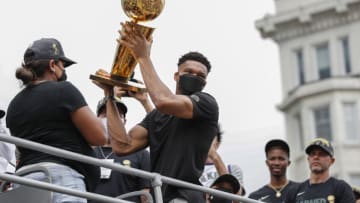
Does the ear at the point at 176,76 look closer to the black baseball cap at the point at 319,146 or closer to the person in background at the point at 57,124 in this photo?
the person in background at the point at 57,124

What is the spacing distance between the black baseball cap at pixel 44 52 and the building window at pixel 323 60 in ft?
173

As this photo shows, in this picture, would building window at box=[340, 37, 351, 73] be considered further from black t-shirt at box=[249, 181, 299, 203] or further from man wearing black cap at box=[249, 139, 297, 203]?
black t-shirt at box=[249, 181, 299, 203]

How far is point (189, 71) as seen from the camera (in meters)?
10.4

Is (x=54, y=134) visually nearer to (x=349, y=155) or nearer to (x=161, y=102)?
(x=161, y=102)

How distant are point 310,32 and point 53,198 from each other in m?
53.5

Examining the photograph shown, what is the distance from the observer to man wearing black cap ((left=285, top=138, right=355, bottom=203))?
11.9 metres

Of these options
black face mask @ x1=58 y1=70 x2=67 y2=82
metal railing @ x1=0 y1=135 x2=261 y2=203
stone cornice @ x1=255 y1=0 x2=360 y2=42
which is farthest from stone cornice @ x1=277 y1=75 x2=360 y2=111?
metal railing @ x1=0 y1=135 x2=261 y2=203

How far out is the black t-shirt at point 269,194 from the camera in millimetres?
12680

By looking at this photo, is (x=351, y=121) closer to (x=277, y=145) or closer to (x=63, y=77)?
(x=277, y=145)

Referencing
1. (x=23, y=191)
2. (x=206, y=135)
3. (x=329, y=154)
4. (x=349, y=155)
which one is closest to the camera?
(x=23, y=191)

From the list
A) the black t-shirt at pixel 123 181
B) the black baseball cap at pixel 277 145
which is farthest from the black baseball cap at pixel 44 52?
the black baseball cap at pixel 277 145

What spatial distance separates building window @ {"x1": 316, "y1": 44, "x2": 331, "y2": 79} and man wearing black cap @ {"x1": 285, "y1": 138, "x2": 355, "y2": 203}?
5018 cm

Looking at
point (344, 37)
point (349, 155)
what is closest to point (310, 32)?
point (344, 37)

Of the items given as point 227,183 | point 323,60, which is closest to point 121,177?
point 227,183
